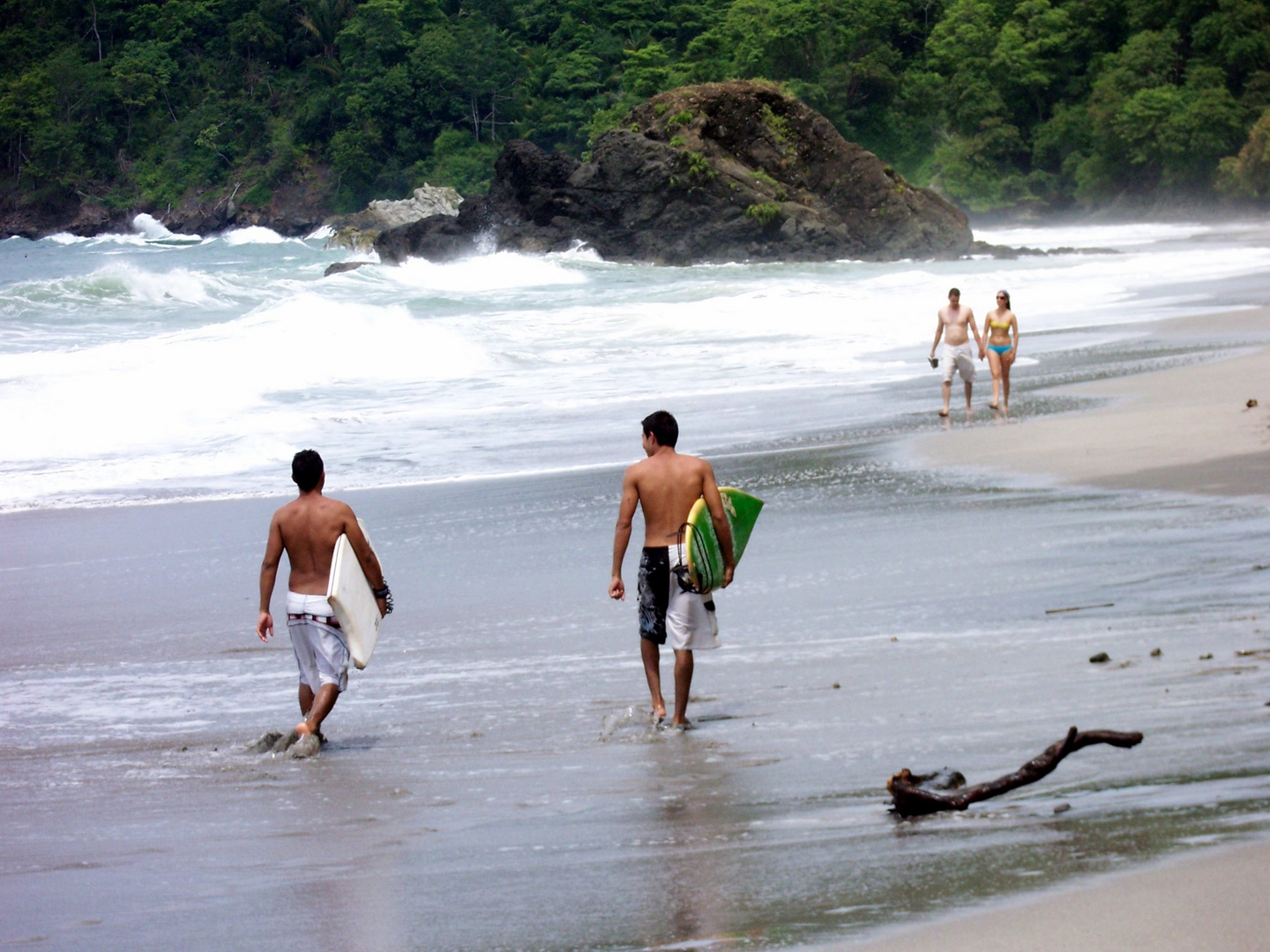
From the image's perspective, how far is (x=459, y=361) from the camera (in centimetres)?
2136

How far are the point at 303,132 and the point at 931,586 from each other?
88.8 meters

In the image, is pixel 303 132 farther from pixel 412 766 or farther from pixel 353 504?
pixel 412 766

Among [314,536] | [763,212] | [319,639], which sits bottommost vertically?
[319,639]

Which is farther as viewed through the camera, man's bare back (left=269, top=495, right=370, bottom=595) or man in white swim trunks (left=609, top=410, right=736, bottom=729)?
man's bare back (left=269, top=495, right=370, bottom=595)

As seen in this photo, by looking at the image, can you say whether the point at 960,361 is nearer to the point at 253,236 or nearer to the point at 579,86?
the point at 579,86

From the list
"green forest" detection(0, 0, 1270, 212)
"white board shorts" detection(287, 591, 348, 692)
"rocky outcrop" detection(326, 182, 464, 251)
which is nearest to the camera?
"white board shorts" detection(287, 591, 348, 692)

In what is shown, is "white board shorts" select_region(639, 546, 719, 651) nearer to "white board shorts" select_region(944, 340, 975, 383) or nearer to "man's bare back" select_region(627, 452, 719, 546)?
"man's bare back" select_region(627, 452, 719, 546)

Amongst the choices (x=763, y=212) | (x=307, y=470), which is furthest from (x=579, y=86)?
(x=307, y=470)

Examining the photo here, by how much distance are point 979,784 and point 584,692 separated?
216cm

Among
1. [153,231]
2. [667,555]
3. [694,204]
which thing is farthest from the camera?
[153,231]

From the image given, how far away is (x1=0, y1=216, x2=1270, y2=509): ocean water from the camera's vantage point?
45.3 feet

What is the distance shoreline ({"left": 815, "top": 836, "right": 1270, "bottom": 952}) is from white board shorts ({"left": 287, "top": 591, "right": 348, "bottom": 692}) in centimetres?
294

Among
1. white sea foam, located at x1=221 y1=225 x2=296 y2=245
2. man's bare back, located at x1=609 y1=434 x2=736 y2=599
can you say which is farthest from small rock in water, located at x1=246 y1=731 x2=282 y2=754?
white sea foam, located at x1=221 y1=225 x2=296 y2=245

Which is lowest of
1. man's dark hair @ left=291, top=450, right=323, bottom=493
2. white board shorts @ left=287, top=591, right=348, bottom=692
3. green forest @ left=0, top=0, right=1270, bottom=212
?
white board shorts @ left=287, top=591, right=348, bottom=692
